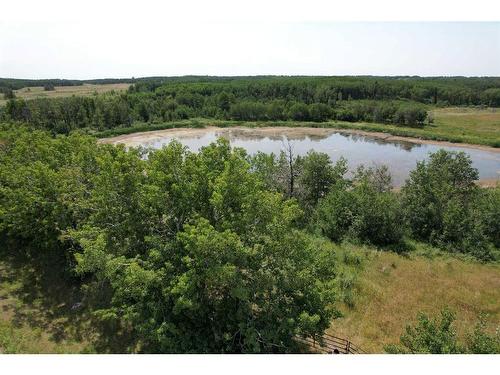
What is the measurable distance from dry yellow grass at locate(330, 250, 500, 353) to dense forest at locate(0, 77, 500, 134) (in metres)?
70.2

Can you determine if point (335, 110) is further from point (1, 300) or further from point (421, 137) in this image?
point (1, 300)

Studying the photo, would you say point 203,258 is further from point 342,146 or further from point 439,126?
point 439,126

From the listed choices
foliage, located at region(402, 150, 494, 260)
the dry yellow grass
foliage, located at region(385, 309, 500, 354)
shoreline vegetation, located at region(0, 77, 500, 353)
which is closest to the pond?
foliage, located at region(402, 150, 494, 260)

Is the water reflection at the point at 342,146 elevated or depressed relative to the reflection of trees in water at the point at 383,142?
depressed

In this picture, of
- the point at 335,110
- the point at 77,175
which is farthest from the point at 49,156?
the point at 335,110

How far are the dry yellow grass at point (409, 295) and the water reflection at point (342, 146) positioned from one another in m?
26.1

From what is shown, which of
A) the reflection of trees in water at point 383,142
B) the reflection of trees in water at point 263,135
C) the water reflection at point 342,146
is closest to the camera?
the water reflection at point 342,146

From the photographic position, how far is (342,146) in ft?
235

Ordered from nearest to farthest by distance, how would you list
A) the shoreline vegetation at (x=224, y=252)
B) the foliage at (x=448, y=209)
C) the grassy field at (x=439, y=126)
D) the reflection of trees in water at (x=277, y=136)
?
A: the shoreline vegetation at (x=224, y=252)
the foliage at (x=448, y=209)
the grassy field at (x=439, y=126)
the reflection of trees in water at (x=277, y=136)

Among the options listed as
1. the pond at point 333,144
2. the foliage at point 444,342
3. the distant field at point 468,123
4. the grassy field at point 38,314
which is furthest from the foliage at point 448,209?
the distant field at point 468,123

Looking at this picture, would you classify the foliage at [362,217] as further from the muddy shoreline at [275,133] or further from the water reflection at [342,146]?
the muddy shoreline at [275,133]

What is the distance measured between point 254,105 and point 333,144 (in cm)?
3311

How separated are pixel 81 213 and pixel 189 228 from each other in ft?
30.4

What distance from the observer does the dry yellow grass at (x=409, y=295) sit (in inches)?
695
